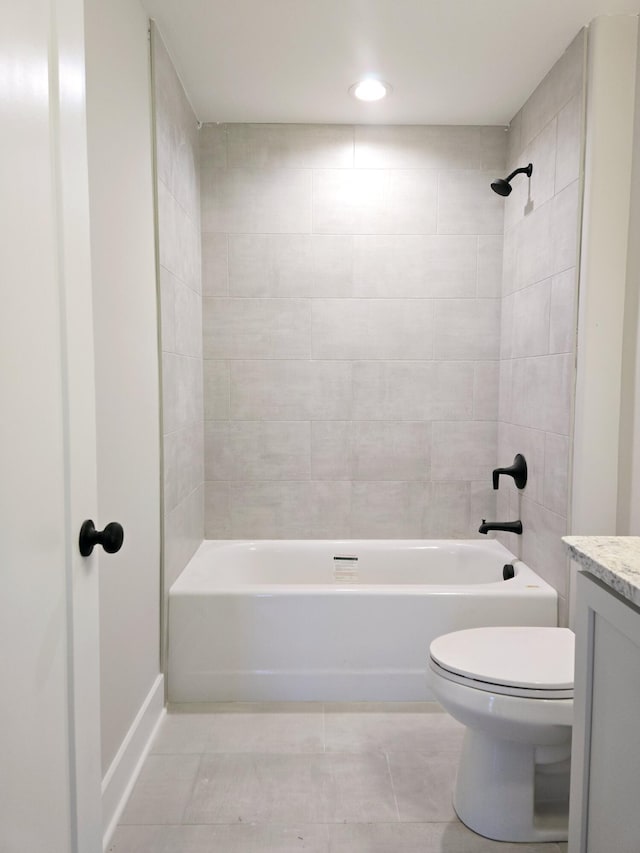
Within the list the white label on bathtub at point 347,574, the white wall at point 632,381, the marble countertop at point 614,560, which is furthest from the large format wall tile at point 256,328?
the marble countertop at point 614,560

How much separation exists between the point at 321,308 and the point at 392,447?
2.61ft

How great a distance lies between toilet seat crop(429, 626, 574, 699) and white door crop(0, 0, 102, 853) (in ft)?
3.20

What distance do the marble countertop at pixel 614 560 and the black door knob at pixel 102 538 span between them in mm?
829

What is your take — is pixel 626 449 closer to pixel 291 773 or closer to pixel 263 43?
pixel 291 773

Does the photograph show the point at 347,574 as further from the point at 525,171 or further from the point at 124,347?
the point at 525,171

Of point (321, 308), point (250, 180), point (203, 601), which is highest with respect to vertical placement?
point (250, 180)

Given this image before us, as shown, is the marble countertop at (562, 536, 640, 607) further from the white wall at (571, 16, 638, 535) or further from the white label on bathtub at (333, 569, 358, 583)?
the white label on bathtub at (333, 569, 358, 583)

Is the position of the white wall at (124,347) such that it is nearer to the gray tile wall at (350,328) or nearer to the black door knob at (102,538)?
the black door knob at (102,538)

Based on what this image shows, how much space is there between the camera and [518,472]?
2625mm

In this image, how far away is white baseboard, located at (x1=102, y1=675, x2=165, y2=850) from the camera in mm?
1608

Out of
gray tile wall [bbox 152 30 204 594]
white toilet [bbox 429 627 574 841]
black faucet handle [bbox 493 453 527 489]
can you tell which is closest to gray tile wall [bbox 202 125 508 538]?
gray tile wall [bbox 152 30 204 594]

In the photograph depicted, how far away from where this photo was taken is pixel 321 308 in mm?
2900

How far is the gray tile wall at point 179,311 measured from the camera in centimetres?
215

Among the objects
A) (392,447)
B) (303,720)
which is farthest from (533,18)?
(303,720)
